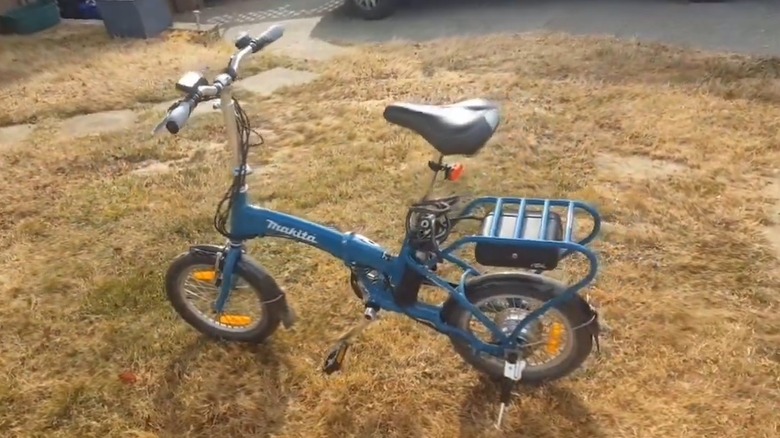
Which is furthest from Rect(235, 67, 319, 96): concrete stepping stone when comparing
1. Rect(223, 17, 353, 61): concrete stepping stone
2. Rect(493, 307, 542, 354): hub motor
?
Rect(493, 307, 542, 354): hub motor

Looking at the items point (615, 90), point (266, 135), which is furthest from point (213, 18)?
point (615, 90)

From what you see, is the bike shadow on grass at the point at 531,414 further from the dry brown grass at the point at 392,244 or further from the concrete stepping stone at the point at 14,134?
the concrete stepping stone at the point at 14,134

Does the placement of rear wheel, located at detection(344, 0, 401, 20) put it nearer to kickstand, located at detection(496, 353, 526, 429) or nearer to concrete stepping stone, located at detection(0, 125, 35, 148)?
concrete stepping stone, located at detection(0, 125, 35, 148)

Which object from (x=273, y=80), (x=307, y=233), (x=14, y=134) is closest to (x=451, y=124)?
(x=307, y=233)

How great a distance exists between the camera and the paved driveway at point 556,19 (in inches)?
223

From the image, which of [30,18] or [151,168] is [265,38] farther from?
[30,18]

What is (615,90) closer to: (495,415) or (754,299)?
(754,299)

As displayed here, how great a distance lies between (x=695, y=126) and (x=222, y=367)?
2.95 m

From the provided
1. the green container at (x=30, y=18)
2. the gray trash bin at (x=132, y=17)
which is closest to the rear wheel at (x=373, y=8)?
the gray trash bin at (x=132, y=17)

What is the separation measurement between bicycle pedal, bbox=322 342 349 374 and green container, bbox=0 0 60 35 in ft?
18.2

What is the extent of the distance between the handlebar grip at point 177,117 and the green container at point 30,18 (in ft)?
17.9

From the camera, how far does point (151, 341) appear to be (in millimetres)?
2783

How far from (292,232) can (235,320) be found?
52cm

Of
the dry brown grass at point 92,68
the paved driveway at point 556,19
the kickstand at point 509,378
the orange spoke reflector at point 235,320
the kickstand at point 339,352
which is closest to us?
the kickstand at point 509,378
